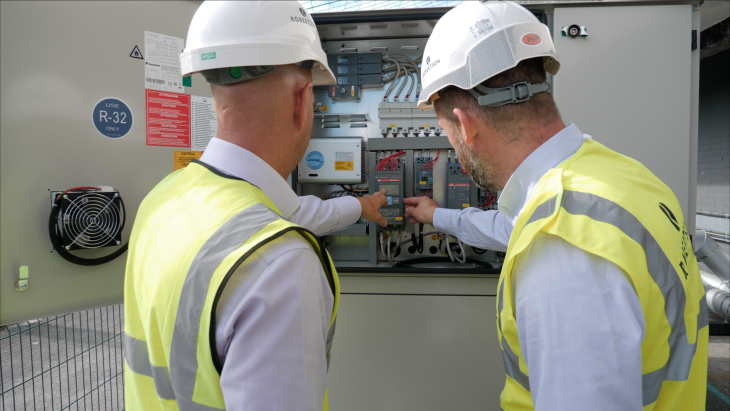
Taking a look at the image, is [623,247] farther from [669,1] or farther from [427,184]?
[669,1]

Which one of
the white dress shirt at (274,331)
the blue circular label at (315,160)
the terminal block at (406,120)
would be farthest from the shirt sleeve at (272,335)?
the terminal block at (406,120)

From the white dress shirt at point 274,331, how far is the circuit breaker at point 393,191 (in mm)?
1697

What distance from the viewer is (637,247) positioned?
67 cm

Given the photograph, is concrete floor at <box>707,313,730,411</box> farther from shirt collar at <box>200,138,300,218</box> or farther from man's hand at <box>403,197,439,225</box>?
shirt collar at <box>200,138,300,218</box>

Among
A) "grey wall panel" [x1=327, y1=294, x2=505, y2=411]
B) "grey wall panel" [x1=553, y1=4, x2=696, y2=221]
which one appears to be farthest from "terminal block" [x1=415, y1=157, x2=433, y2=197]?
"grey wall panel" [x1=553, y1=4, x2=696, y2=221]

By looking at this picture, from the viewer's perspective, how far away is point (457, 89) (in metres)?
1.08

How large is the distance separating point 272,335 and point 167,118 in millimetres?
1358

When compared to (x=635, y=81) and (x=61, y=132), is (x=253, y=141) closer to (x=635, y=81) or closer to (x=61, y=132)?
(x=61, y=132)

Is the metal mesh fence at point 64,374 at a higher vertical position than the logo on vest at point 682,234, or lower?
lower

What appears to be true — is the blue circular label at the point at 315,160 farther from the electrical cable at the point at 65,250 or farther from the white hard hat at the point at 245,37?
the white hard hat at the point at 245,37

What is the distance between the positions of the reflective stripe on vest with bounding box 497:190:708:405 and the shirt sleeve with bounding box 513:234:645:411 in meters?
0.08

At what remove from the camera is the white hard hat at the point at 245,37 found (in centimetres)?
87

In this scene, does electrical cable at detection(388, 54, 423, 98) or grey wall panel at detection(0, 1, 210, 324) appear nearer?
grey wall panel at detection(0, 1, 210, 324)

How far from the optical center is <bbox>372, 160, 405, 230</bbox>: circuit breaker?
236cm
